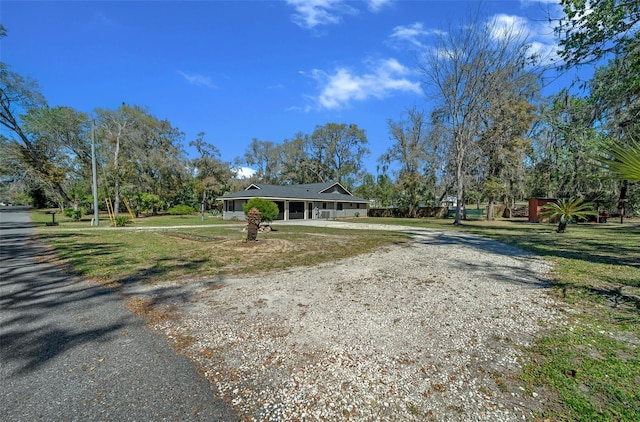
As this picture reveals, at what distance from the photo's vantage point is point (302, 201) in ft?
91.6

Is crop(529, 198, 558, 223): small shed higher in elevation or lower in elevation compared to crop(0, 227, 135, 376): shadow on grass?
higher

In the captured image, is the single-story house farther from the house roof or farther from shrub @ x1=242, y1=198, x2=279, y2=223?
shrub @ x1=242, y1=198, x2=279, y2=223

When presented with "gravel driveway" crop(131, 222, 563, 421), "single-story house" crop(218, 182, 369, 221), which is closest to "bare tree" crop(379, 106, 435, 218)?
"single-story house" crop(218, 182, 369, 221)

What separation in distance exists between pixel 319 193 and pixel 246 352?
2845 cm

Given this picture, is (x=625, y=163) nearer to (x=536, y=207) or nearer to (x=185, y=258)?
(x=185, y=258)

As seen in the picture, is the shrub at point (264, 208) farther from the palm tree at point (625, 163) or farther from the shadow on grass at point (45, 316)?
the palm tree at point (625, 163)

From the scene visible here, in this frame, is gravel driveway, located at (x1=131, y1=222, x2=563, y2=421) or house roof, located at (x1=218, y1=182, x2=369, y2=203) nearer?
gravel driveway, located at (x1=131, y1=222, x2=563, y2=421)

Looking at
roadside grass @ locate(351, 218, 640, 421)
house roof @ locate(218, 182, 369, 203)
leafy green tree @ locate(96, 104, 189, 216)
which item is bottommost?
roadside grass @ locate(351, 218, 640, 421)

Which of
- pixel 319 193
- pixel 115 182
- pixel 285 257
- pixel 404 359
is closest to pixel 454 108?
pixel 319 193

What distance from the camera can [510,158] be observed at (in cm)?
2342

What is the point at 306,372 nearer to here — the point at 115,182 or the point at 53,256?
the point at 53,256

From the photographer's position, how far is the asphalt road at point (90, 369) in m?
1.95

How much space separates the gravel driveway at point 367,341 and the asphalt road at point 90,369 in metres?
0.25

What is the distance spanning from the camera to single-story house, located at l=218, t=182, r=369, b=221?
26047 mm
